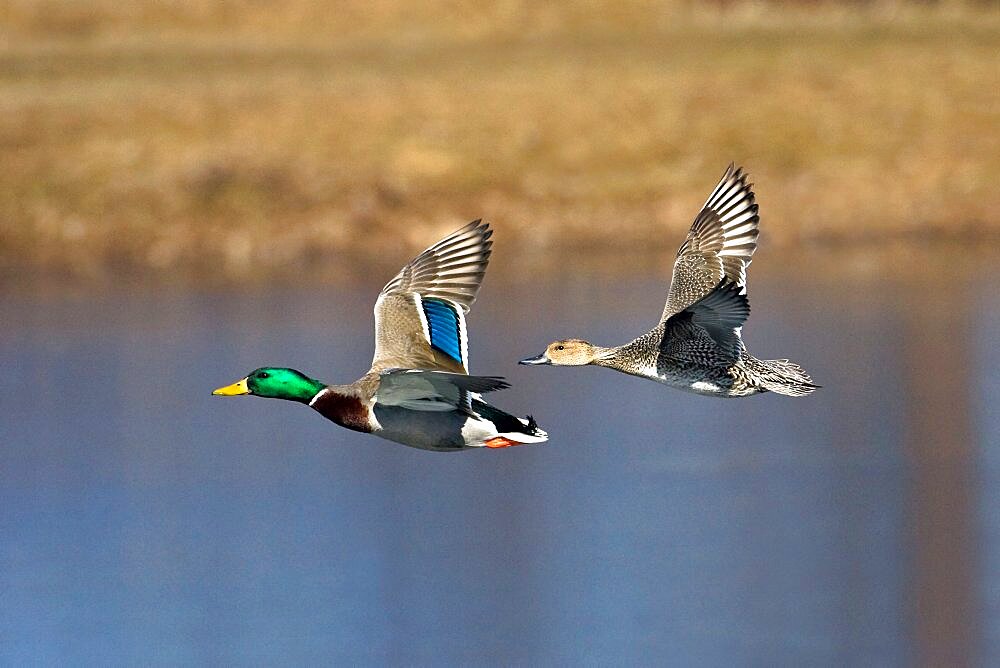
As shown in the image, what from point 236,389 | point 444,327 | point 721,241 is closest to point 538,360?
point 444,327

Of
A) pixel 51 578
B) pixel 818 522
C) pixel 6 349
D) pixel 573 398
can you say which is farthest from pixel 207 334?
pixel 818 522

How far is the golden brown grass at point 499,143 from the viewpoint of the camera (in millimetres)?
30484

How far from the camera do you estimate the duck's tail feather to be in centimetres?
1228

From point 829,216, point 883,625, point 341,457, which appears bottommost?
point 883,625

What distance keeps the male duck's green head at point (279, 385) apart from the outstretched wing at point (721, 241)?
2630mm

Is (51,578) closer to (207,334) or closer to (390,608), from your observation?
(390,608)

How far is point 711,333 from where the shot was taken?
12.5 m

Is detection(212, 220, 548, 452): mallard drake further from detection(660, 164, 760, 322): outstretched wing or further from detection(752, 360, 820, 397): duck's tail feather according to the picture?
detection(752, 360, 820, 397): duck's tail feather

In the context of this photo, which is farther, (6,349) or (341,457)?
(6,349)

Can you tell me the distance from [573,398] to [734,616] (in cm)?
783

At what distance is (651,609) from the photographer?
741 inches

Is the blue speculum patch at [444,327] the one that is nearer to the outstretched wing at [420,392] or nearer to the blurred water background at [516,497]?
the outstretched wing at [420,392]

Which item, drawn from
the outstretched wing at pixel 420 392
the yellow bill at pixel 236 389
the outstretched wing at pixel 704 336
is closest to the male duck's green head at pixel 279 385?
the yellow bill at pixel 236 389

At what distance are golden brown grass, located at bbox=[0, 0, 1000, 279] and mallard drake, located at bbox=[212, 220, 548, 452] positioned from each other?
1680 cm
